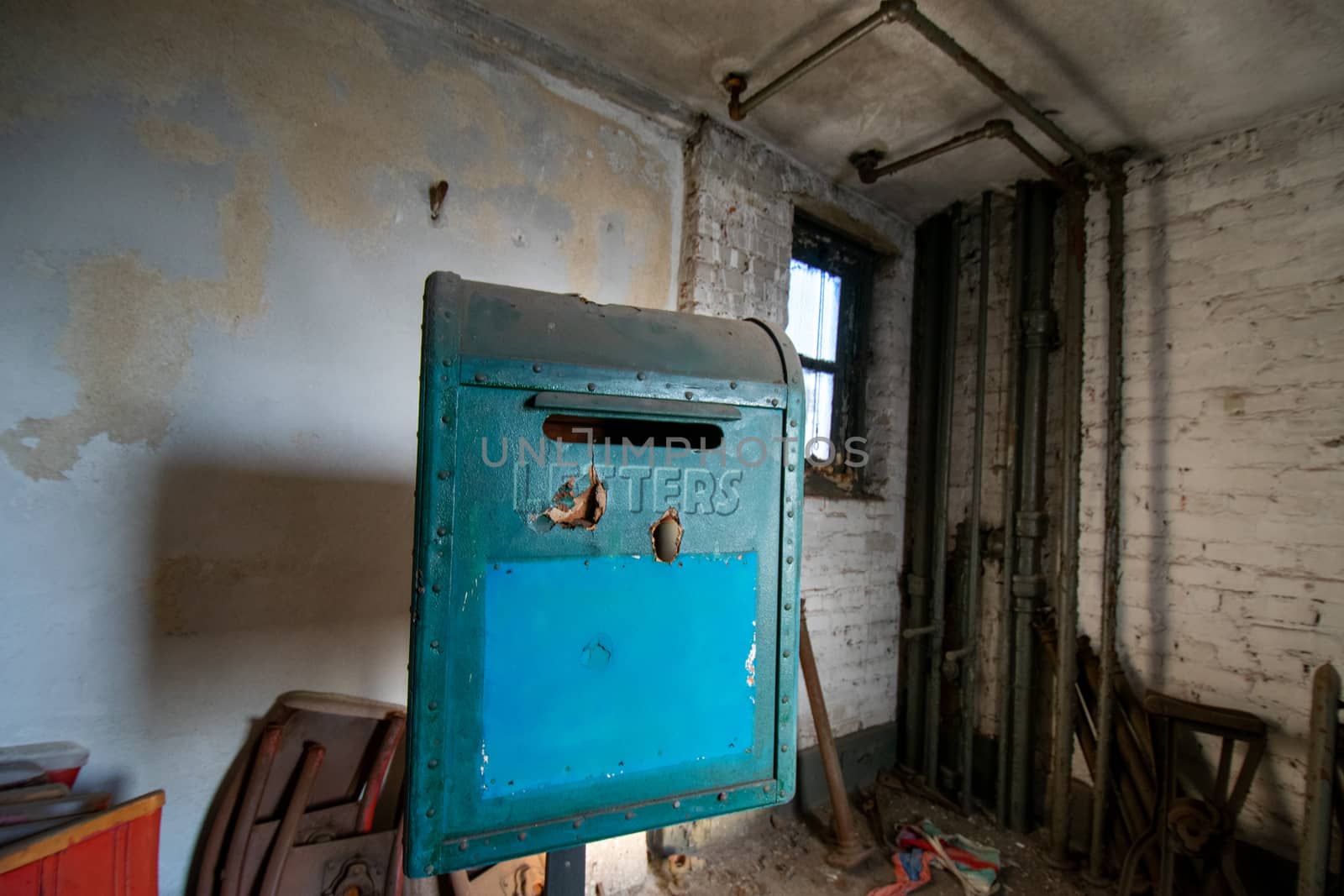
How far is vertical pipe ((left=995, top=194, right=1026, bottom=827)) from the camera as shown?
8.42 feet

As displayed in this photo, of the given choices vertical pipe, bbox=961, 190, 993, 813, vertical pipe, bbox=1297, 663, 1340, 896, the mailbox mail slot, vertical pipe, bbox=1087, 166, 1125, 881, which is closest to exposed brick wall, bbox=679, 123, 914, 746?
vertical pipe, bbox=961, 190, 993, 813

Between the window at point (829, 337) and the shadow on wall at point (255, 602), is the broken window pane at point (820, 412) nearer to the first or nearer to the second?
the window at point (829, 337)

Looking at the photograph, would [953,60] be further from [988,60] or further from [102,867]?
[102,867]

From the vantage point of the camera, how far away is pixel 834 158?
8.43ft

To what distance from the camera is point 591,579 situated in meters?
1.05

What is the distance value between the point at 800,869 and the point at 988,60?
9.12ft

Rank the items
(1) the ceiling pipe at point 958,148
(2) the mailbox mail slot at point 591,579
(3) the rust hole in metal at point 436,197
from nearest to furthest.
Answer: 1. (2) the mailbox mail slot at point 591,579
2. (3) the rust hole in metal at point 436,197
3. (1) the ceiling pipe at point 958,148

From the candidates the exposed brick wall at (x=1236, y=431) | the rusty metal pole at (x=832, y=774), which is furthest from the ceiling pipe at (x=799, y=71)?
the rusty metal pole at (x=832, y=774)

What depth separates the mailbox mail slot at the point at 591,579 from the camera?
3.18 ft

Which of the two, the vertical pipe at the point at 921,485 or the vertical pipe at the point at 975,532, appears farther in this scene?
the vertical pipe at the point at 921,485

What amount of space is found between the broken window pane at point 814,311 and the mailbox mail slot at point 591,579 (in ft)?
5.55

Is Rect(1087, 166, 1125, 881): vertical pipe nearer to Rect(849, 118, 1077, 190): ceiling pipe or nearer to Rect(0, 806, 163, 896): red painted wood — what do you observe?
Rect(849, 118, 1077, 190): ceiling pipe

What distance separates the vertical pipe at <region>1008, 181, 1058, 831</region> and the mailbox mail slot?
1807mm

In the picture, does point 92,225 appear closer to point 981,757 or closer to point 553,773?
point 553,773
